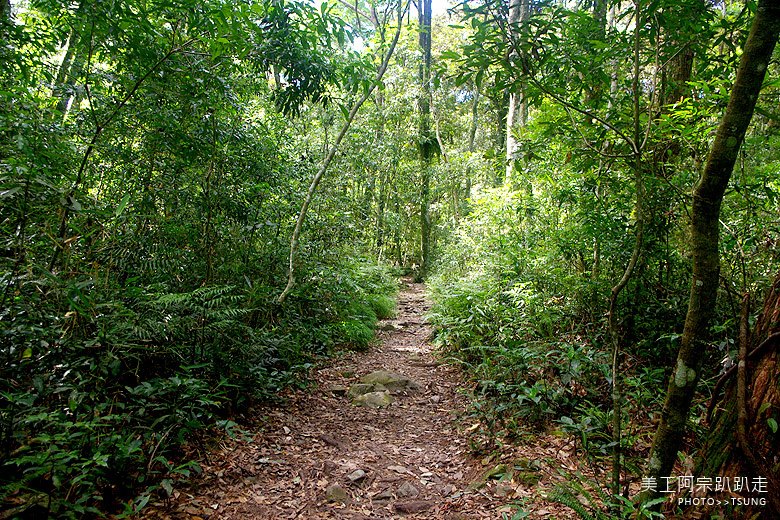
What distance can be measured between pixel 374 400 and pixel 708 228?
4342mm

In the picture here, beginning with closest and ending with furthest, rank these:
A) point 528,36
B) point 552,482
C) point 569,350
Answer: point 528,36 → point 552,482 → point 569,350

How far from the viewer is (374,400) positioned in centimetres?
547

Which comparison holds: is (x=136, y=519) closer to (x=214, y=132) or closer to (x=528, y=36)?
(x=214, y=132)

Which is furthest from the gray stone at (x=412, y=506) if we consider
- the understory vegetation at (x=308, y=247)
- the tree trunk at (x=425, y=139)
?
the tree trunk at (x=425, y=139)

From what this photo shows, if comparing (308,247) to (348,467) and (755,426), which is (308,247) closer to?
(348,467)

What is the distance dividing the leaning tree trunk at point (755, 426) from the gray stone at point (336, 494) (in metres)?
2.54

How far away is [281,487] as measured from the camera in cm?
351

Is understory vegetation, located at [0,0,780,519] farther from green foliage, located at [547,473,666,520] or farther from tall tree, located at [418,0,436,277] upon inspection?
tall tree, located at [418,0,436,277]

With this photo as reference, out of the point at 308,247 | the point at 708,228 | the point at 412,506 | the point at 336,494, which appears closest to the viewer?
the point at 708,228

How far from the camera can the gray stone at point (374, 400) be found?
17.7 ft

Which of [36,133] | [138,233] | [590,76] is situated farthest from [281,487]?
[590,76]

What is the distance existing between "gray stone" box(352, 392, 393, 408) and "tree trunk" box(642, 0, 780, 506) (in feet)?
11.4

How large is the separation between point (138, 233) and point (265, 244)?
208 cm

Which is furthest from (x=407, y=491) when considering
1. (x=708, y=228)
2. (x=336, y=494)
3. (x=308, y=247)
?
(x=308, y=247)
